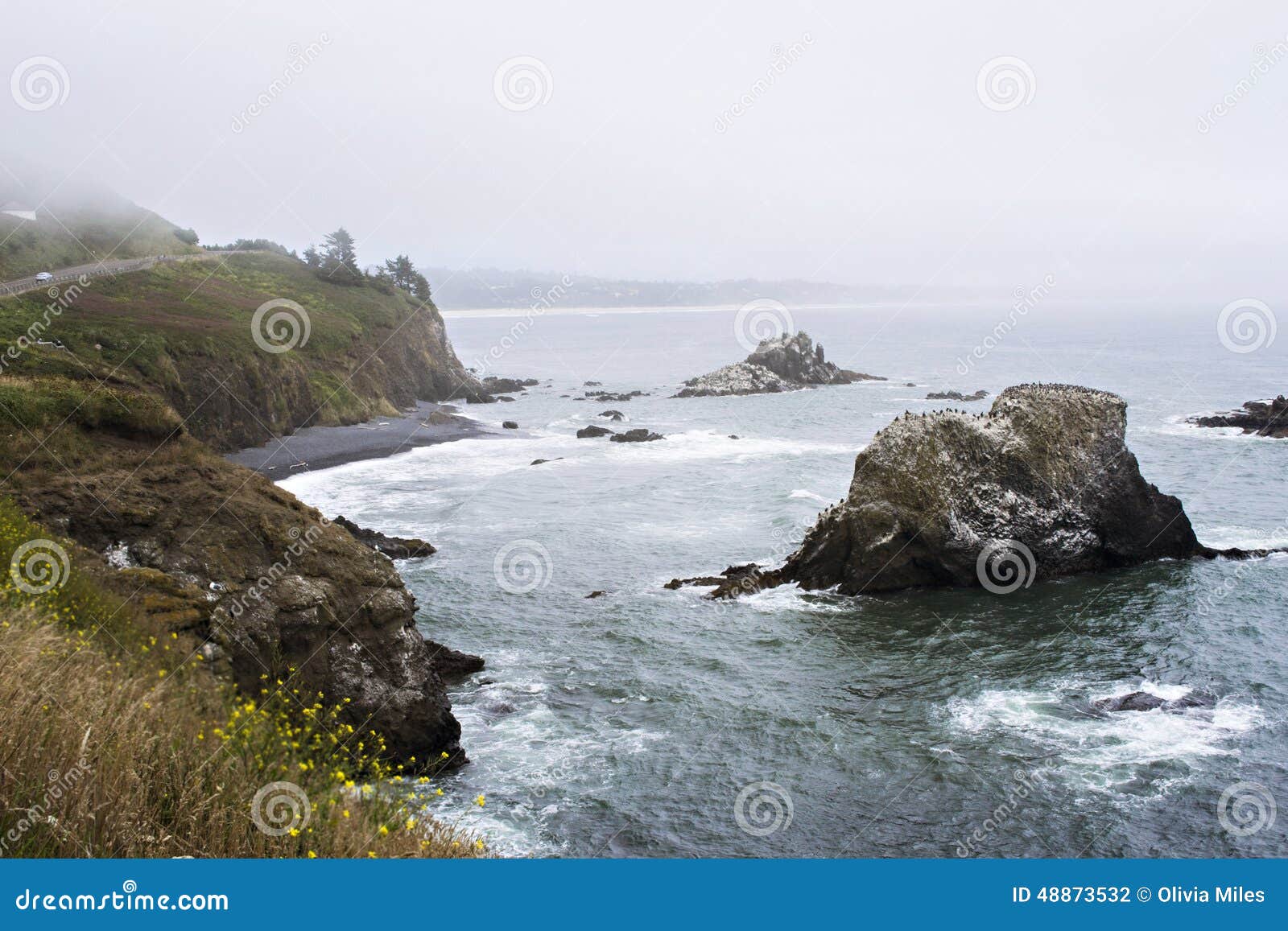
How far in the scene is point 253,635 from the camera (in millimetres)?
16625

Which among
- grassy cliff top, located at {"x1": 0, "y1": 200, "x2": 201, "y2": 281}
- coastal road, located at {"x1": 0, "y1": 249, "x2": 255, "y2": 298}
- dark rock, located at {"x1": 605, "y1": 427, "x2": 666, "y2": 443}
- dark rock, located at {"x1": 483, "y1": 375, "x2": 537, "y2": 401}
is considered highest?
grassy cliff top, located at {"x1": 0, "y1": 200, "x2": 201, "y2": 281}

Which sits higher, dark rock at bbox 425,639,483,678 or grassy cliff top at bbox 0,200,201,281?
grassy cliff top at bbox 0,200,201,281

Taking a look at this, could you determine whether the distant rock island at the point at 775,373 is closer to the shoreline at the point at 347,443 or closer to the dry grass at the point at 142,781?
the shoreline at the point at 347,443

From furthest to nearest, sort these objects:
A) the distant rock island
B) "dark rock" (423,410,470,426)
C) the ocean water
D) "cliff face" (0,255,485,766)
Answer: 1. the distant rock island
2. "dark rock" (423,410,470,426)
3. the ocean water
4. "cliff face" (0,255,485,766)

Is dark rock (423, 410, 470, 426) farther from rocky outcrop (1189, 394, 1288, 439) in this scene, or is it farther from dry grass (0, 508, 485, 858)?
dry grass (0, 508, 485, 858)

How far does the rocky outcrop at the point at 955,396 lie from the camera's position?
278 ft

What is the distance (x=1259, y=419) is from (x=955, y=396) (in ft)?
85.4

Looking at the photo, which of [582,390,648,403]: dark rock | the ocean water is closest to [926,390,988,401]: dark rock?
[582,390,648,403]: dark rock

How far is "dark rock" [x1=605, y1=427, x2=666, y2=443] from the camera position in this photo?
66062 mm

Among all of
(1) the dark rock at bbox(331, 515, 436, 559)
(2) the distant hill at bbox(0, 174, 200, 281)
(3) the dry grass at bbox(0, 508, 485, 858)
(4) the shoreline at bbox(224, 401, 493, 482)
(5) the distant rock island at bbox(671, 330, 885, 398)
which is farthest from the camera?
(5) the distant rock island at bbox(671, 330, 885, 398)

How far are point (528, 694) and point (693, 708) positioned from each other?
4.18 m

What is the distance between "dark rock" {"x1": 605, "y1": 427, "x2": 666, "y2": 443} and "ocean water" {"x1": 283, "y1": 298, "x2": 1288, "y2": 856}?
1516 cm

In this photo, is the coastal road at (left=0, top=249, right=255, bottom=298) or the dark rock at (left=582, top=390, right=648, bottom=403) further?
the dark rock at (left=582, top=390, right=648, bottom=403)

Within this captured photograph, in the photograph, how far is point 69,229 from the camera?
82938 mm
